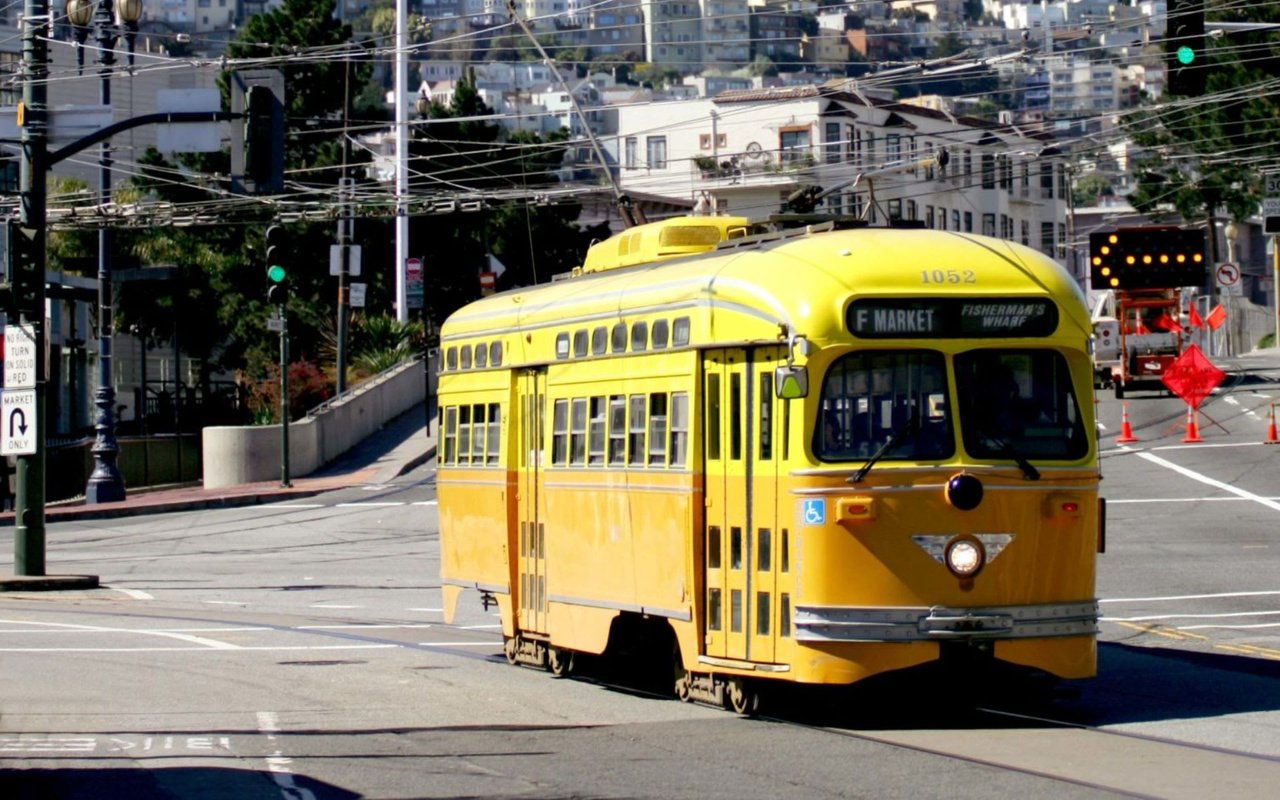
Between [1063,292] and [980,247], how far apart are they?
2.04 feet

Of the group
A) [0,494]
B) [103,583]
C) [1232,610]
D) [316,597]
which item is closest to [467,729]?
[1232,610]

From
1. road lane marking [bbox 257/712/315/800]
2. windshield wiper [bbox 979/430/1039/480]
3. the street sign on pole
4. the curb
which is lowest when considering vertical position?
the curb

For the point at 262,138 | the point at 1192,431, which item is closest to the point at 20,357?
the point at 262,138

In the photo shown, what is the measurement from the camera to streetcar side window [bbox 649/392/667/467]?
13.8 meters

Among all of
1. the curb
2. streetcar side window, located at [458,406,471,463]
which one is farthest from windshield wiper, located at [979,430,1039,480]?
the curb

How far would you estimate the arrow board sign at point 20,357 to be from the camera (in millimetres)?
24125

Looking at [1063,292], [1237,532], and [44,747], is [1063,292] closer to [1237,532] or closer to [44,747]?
[44,747]

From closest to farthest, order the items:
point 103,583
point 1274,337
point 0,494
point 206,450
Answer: point 103,583 → point 0,494 → point 206,450 → point 1274,337

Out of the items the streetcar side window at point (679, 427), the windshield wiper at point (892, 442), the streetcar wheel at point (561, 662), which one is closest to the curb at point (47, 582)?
the streetcar wheel at point (561, 662)

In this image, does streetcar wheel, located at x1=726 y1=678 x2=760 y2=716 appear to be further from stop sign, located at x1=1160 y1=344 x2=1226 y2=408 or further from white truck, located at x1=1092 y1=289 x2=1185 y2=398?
white truck, located at x1=1092 y1=289 x2=1185 y2=398

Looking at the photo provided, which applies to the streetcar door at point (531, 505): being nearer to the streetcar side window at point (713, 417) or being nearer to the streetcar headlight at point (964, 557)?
the streetcar side window at point (713, 417)

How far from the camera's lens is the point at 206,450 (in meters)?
43.6

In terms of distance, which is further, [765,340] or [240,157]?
[240,157]

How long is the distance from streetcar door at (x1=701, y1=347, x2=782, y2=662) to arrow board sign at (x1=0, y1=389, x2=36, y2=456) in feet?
43.7
